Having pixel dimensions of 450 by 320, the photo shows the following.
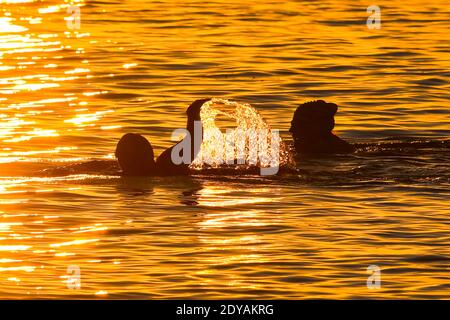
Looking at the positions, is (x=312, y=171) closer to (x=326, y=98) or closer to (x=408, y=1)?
(x=326, y=98)

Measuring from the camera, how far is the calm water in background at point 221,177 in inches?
634

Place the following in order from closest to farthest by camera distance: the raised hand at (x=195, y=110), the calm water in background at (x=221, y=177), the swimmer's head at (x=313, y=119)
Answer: the calm water in background at (x=221, y=177) → the raised hand at (x=195, y=110) → the swimmer's head at (x=313, y=119)

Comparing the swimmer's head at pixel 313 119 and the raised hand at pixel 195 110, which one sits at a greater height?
the raised hand at pixel 195 110

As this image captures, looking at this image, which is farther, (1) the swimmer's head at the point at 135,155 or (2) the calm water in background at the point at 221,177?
(1) the swimmer's head at the point at 135,155

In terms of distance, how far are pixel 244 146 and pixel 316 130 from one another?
3.75 ft

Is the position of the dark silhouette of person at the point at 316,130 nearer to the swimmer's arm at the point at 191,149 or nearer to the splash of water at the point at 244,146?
the splash of water at the point at 244,146

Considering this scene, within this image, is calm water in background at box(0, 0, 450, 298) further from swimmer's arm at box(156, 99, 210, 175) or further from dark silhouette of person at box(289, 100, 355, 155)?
dark silhouette of person at box(289, 100, 355, 155)

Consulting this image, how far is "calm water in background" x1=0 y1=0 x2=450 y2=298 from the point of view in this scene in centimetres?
1611

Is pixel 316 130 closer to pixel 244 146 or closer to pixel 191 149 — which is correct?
pixel 244 146

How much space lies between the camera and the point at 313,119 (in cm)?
2288

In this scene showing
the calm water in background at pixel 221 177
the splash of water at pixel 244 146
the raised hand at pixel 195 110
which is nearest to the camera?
the calm water in background at pixel 221 177

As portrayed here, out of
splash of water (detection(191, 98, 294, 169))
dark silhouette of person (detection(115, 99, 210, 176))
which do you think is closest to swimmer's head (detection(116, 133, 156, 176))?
dark silhouette of person (detection(115, 99, 210, 176))

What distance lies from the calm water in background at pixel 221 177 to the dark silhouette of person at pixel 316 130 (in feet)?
1.63

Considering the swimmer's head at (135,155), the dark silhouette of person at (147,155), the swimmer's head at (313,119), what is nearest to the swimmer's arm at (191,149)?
the dark silhouette of person at (147,155)
